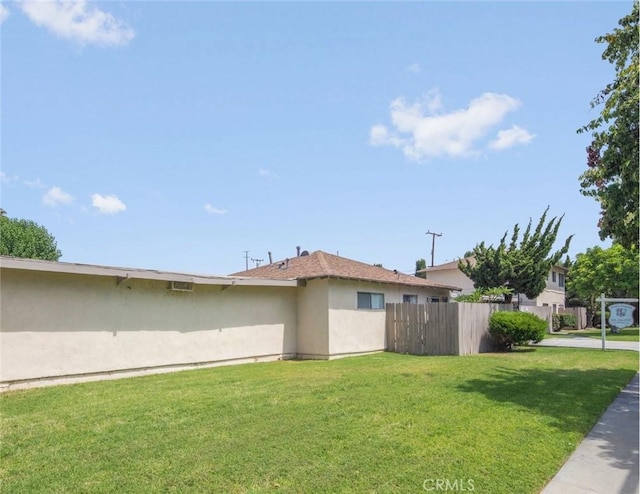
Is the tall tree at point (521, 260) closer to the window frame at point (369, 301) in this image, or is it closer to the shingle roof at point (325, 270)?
the shingle roof at point (325, 270)

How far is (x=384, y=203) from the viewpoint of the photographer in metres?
21.1

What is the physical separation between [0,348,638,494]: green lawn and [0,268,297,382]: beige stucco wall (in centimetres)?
82

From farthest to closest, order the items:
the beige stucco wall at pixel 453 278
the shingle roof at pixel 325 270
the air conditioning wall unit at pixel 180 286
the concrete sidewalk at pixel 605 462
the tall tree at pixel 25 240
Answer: the beige stucco wall at pixel 453 278 → the tall tree at pixel 25 240 → the shingle roof at pixel 325 270 → the air conditioning wall unit at pixel 180 286 → the concrete sidewalk at pixel 605 462

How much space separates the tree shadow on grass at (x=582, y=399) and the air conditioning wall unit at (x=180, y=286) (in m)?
7.19

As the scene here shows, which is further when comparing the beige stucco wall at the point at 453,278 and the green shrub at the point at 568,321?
the beige stucco wall at the point at 453,278

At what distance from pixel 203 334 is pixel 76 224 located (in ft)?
49.2

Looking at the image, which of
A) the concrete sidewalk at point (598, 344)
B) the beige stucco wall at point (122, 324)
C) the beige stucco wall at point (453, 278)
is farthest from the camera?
the beige stucco wall at point (453, 278)

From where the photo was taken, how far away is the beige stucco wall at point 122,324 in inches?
356

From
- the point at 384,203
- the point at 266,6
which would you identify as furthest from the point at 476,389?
the point at 384,203

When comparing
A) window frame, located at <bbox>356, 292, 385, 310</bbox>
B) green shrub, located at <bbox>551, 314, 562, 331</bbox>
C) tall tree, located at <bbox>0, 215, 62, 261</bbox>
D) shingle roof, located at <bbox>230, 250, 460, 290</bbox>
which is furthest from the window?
tall tree, located at <bbox>0, 215, 62, 261</bbox>

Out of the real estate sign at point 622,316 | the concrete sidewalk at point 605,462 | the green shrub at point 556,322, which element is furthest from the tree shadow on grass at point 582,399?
the green shrub at point 556,322

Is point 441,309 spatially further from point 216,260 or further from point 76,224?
point 216,260

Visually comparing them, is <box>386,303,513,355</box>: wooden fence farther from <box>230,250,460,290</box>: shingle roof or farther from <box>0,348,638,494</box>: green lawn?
<box>0,348,638,494</box>: green lawn

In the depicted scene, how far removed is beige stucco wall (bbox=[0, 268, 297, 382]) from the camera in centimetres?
905
